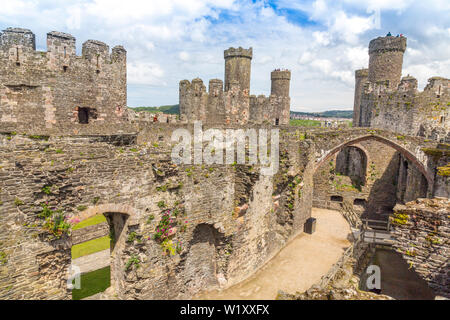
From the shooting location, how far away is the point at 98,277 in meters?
10.8

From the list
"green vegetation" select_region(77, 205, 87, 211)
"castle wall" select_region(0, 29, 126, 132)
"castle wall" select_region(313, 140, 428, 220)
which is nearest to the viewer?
"green vegetation" select_region(77, 205, 87, 211)

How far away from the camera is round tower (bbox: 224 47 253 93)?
28.5 m

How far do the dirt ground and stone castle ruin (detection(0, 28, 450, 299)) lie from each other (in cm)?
39

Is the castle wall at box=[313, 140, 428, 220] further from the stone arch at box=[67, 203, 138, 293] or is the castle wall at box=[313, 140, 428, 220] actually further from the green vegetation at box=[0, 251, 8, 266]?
the green vegetation at box=[0, 251, 8, 266]

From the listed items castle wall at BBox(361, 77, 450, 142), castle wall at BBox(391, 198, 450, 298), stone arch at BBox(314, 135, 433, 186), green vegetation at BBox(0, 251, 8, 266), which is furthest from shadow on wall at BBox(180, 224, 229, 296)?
castle wall at BBox(361, 77, 450, 142)

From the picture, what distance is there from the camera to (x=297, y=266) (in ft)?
35.0

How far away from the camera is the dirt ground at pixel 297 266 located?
8.86m

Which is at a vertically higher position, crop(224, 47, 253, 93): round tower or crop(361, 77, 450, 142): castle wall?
crop(224, 47, 253, 93): round tower

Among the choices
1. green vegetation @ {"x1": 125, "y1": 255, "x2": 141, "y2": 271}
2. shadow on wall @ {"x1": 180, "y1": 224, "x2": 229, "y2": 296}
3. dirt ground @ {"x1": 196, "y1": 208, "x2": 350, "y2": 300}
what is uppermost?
green vegetation @ {"x1": 125, "y1": 255, "x2": 141, "y2": 271}

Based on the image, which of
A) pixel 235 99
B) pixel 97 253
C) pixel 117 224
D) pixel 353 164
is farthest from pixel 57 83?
pixel 353 164

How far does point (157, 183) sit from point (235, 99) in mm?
19783

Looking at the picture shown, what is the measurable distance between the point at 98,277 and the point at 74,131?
702 centimetres
